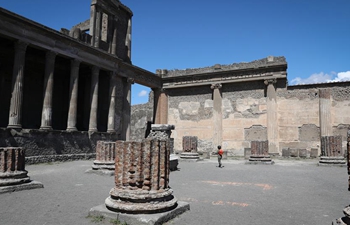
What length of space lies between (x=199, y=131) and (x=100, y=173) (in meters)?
13.0

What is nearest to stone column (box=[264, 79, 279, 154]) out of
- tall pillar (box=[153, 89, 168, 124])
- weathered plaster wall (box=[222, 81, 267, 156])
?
weathered plaster wall (box=[222, 81, 267, 156])

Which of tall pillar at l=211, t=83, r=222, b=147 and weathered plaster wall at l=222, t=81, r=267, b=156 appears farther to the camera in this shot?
tall pillar at l=211, t=83, r=222, b=147

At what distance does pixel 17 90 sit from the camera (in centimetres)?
1197

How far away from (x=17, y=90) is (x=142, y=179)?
1034 centimetres

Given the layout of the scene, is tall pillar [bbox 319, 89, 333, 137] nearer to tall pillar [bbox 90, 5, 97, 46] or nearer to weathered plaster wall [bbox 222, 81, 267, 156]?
weathered plaster wall [bbox 222, 81, 267, 156]

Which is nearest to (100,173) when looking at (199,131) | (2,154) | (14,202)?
(2,154)

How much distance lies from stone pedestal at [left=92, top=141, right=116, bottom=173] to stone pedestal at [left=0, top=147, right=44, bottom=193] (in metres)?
2.64

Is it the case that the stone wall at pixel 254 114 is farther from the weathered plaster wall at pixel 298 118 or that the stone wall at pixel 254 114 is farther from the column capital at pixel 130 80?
the column capital at pixel 130 80

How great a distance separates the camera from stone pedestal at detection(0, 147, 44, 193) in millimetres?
5789

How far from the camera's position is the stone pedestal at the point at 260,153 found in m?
13.4

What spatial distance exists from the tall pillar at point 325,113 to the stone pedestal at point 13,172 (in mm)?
15954

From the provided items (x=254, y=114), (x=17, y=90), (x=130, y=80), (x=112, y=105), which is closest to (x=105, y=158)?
(x=17, y=90)

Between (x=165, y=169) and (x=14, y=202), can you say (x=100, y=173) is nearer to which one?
(x=14, y=202)

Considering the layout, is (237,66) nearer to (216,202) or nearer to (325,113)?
(325,113)
